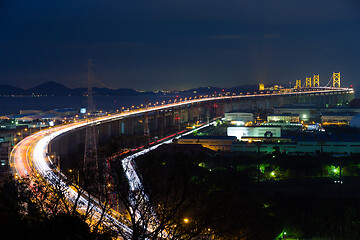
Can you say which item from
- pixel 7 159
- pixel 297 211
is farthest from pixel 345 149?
pixel 7 159

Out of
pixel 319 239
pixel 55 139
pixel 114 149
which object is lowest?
pixel 319 239

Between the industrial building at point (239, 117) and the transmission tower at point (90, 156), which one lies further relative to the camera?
the industrial building at point (239, 117)

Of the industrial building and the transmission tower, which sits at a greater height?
the transmission tower

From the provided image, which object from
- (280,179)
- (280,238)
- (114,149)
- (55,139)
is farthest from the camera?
(55,139)

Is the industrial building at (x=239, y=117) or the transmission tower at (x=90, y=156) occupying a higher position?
the transmission tower at (x=90, y=156)

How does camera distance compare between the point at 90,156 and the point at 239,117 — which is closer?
the point at 90,156

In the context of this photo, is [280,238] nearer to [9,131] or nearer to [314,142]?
[314,142]

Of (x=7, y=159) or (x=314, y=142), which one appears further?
→ (x=314, y=142)

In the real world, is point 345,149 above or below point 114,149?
below

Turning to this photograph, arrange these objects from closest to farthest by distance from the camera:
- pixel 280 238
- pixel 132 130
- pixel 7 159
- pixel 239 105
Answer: pixel 280 238 → pixel 7 159 → pixel 132 130 → pixel 239 105

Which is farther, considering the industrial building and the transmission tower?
the industrial building
